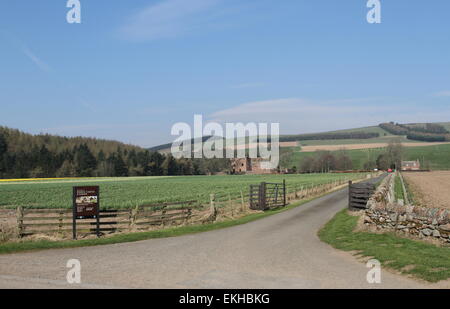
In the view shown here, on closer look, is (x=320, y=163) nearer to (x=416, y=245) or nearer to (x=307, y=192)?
(x=307, y=192)

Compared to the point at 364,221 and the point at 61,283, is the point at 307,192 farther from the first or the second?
the point at 61,283

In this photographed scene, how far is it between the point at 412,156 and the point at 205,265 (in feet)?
583

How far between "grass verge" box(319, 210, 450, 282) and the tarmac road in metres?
0.51

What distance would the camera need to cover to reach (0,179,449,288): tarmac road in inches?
408

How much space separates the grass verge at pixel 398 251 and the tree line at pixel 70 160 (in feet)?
342

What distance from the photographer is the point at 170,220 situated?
2333 cm

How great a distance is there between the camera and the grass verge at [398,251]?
10780mm

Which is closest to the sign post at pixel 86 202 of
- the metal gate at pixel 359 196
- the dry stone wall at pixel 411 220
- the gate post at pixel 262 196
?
the dry stone wall at pixel 411 220

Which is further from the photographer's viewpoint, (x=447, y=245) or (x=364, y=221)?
(x=364, y=221)

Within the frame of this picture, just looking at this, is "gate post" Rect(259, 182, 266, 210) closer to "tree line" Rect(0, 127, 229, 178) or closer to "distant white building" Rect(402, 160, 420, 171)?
"tree line" Rect(0, 127, 229, 178)

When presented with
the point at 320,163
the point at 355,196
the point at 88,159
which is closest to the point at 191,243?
the point at 355,196

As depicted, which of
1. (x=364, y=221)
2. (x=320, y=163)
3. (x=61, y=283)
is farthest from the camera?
(x=320, y=163)

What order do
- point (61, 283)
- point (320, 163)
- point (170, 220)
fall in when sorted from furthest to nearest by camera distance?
point (320, 163) → point (170, 220) → point (61, 283)

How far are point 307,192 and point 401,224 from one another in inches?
1166
